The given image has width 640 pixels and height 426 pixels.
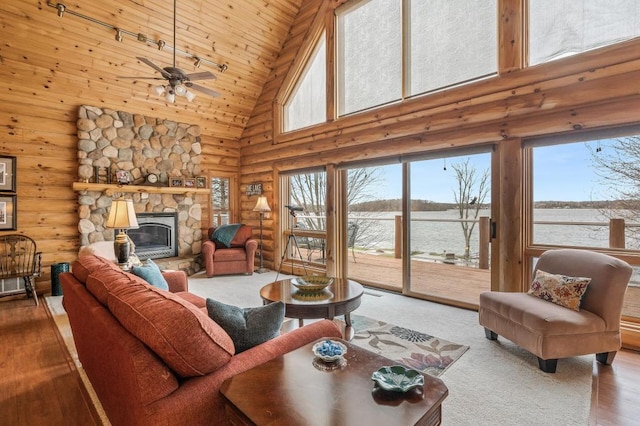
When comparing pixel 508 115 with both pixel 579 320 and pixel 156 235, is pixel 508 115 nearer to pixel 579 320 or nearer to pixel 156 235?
pixel 579 320

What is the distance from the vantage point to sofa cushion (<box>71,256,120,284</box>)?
6.77 feet

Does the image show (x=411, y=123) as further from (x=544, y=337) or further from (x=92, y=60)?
(x=92, y=60)

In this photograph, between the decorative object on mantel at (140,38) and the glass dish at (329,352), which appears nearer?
the glass dish at (329,352)

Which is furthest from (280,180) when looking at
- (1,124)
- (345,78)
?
(1,124)

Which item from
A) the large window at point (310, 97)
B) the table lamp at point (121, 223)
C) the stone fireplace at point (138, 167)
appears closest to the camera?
the table lamp at point (121, 223)

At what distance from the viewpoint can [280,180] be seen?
6434 millimetres

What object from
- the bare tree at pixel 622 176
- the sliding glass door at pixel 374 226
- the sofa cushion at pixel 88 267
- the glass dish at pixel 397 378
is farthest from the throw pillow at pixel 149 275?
the bare tree at pixel 622 176

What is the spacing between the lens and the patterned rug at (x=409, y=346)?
2619mm

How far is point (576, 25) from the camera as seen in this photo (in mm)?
3246

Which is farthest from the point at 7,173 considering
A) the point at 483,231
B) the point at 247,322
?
the point at 483,231

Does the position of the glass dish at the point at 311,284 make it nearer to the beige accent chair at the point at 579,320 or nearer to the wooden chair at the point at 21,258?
the beige accent chair at the point at 579,320

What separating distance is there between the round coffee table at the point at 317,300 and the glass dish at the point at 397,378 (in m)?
1.41

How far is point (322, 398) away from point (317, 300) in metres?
1.65

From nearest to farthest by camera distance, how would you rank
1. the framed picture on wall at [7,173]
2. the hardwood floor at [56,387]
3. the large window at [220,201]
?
the hardwood floor at [56,387], the framed picture on wall at [7,173], the large window at [220,201]
